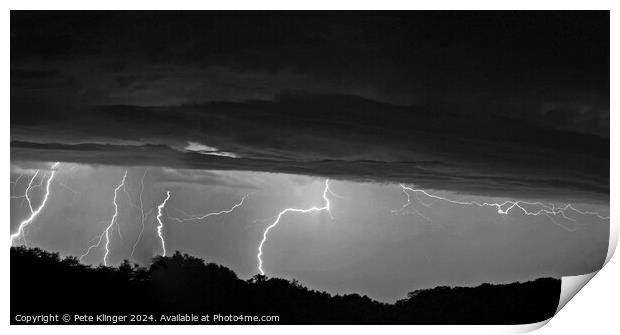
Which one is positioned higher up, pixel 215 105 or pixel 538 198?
pixel 215 105

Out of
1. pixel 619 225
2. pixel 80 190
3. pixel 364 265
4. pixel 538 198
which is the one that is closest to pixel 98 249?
pixel 80 190

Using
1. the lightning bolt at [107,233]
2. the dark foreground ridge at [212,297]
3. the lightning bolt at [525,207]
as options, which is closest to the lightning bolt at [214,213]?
the dark foreground ridge at [212,297]

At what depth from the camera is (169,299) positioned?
9.93 ft

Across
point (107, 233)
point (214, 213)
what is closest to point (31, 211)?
point (107, 233)

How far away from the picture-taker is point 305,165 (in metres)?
3.06

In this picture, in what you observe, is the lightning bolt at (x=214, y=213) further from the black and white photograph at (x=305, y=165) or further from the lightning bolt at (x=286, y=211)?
the lightning bolt at (x=286, y=211)

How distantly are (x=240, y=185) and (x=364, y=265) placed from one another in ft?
2.35

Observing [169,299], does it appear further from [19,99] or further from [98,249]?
[19,99]

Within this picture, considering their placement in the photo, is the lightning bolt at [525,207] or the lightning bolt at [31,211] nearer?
the lightning bolt at [31,211]

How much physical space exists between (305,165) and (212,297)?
78 cm

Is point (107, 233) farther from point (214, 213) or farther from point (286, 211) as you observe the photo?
point (286, 211)

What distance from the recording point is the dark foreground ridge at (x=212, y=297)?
2.99 meters
